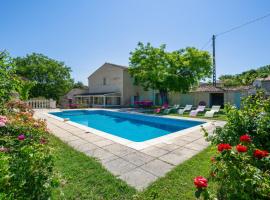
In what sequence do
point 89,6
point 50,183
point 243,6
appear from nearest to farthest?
point 50,183 → point 89,6 → point 243,6

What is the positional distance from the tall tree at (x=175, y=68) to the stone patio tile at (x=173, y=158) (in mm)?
15395

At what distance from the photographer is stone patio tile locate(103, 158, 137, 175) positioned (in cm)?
375

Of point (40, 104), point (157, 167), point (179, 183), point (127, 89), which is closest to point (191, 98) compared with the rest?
point (127, 89)

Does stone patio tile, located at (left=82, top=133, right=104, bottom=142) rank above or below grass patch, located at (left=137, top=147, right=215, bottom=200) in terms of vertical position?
above

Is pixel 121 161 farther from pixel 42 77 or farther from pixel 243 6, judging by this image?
pixel 42 77

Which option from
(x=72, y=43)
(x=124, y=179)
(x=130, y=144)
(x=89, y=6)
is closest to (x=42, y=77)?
(x=72, y=43)

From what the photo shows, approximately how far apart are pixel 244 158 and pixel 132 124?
11.9 metres

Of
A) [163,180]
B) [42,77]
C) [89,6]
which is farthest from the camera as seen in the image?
[42,77]

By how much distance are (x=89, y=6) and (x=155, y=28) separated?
7103mm

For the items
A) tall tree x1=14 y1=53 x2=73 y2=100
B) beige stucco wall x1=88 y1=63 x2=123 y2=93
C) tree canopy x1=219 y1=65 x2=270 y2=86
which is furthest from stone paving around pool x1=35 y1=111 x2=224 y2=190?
tall tree x1=14 y1=53 x2=73 y2=100

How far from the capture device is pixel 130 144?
19.1ft

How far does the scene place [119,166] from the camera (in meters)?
4.02

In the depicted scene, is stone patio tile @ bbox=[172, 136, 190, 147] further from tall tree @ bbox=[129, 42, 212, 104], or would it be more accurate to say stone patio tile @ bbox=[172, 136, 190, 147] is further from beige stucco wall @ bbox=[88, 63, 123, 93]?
beige stucco wall @ bbox=[88, 63, 123, 93]

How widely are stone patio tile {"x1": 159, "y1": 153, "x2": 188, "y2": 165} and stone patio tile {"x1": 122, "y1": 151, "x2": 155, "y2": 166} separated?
1.24 ft
